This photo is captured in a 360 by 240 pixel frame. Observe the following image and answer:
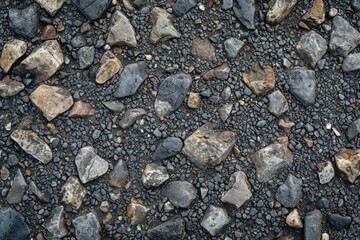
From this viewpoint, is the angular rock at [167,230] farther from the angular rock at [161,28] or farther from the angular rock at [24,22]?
the angular rock at [24,22]

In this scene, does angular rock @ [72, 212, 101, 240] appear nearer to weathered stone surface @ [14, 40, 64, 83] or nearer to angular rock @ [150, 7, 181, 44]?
weathered stone surface @ [14, 40, 64, 83]

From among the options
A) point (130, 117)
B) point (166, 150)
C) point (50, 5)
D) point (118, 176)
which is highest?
point (50, 5)

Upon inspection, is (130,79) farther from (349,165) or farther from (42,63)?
(349,165)

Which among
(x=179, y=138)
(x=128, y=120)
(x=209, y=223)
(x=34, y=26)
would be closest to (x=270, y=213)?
(x=209, y=223)

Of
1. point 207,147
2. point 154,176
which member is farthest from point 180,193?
point 207,147

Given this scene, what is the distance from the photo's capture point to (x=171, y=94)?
2668mm

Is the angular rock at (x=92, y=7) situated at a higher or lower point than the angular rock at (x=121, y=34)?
higher

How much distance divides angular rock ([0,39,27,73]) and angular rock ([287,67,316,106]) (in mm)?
1519

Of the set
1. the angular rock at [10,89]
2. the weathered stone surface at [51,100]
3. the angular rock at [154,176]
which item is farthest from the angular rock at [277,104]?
the angular rock at [10,89]

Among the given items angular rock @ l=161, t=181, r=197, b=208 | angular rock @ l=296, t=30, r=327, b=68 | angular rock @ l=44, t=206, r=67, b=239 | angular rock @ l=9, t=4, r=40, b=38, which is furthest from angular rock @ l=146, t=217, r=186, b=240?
angular rock @ l=9, t=4, r=40, b=38

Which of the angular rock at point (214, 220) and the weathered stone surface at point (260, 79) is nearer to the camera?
the angular rock at point (214, 220)

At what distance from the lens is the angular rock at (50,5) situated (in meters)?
2.72

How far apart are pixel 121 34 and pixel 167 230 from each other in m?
1.11

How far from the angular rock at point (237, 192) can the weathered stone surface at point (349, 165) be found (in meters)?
0.53
